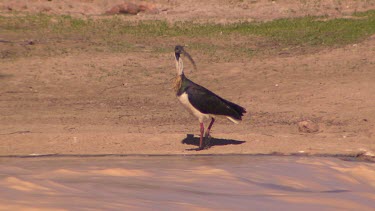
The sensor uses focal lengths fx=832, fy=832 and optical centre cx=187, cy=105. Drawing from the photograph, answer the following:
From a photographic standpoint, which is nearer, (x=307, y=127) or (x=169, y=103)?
(x=307, y=127)

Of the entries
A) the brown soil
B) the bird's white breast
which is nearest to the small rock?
the brown soil

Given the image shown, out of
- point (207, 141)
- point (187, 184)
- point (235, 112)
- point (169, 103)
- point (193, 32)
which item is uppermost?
point (193, 32)

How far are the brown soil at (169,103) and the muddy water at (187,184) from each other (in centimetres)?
111

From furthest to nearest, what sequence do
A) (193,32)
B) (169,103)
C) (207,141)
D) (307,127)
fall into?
1. (193,32)
2. (169,103)
3. (307,127)
4. (207,141)

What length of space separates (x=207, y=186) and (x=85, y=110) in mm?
6433

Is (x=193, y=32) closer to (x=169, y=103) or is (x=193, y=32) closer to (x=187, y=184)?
(x=169, y=103)

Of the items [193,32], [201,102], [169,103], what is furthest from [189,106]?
[193,32]

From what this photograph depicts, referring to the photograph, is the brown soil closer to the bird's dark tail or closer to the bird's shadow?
the bird's shadow

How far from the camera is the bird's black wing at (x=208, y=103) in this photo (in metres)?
9.52

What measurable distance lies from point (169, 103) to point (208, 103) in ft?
12.0

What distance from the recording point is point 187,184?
6.66 metres

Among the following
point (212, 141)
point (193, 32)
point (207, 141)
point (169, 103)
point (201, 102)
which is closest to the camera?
point (201, 102)

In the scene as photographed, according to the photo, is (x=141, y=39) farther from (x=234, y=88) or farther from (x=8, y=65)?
(x=234, y=88)

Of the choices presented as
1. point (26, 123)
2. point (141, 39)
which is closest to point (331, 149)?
point (26, 123)
